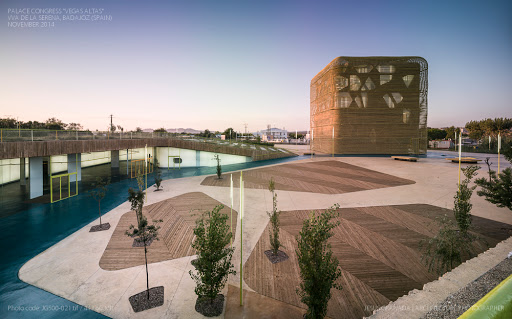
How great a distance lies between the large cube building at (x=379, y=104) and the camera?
45.3 meters

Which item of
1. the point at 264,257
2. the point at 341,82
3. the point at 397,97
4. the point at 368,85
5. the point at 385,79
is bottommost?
the point at 264,257

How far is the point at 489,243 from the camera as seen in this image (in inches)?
369

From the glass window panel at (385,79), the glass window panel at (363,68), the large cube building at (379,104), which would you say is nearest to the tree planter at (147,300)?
the large cube building at (379,104)

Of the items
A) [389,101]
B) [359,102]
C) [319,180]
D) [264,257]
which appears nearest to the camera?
[264,257]

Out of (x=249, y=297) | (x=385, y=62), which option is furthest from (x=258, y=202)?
(x=385, y=62)

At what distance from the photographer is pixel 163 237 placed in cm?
1070

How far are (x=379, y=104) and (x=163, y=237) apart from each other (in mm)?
48279

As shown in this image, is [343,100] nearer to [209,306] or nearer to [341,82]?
[341,82]

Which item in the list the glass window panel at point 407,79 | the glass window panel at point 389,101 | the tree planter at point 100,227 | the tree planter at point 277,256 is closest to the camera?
the tree planter at point 277,256

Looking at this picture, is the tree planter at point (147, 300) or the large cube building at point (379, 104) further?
the large cube building at point (379, 104)

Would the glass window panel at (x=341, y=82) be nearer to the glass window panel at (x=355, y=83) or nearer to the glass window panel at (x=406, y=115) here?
the glass window panel at (x=355, y=83)

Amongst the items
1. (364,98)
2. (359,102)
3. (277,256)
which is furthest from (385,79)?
(277,256)

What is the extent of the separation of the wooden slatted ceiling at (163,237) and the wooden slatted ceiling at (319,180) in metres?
6.36

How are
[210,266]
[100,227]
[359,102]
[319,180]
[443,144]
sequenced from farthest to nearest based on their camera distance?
[443,144], [359,102], [319,180], [100,227], [210,266]
